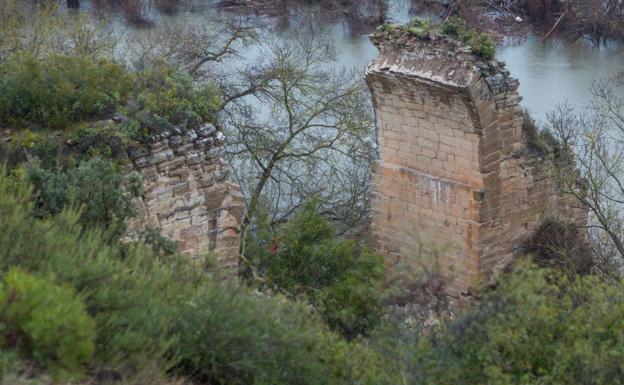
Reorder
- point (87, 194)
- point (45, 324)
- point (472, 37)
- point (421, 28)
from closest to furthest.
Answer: point (45, 324)
point (87, 194)
point (472, 37)
point (421, 28)

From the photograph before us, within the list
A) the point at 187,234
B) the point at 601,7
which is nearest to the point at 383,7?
the point at 601,7

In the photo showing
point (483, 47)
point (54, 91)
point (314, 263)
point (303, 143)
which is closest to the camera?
point (54, 91)

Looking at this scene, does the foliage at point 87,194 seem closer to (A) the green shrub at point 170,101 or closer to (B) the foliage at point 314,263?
(A) the green shrub at point 170,101

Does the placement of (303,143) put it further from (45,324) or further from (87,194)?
(45,324)

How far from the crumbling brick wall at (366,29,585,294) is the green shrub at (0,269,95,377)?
5145 millimetres

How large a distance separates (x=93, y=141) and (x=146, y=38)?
30.3ft

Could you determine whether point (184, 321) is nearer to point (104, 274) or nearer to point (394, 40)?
point (104, 274)

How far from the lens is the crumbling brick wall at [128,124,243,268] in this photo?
7.50 meters

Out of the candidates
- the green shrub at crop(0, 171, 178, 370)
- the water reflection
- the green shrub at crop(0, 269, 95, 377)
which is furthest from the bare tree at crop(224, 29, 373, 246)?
the green shrub at crop(0, 269, 95, 377)

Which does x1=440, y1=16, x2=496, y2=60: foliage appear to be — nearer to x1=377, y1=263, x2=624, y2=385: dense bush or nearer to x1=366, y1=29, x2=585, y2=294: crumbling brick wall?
x1=366, y1=29, x2=585, y2=294: crumbling brick wall

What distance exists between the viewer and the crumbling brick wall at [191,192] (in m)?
7.50

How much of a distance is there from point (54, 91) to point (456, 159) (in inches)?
142

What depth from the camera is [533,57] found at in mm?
20203

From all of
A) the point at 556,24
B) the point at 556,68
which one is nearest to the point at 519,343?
the point at 556,68
